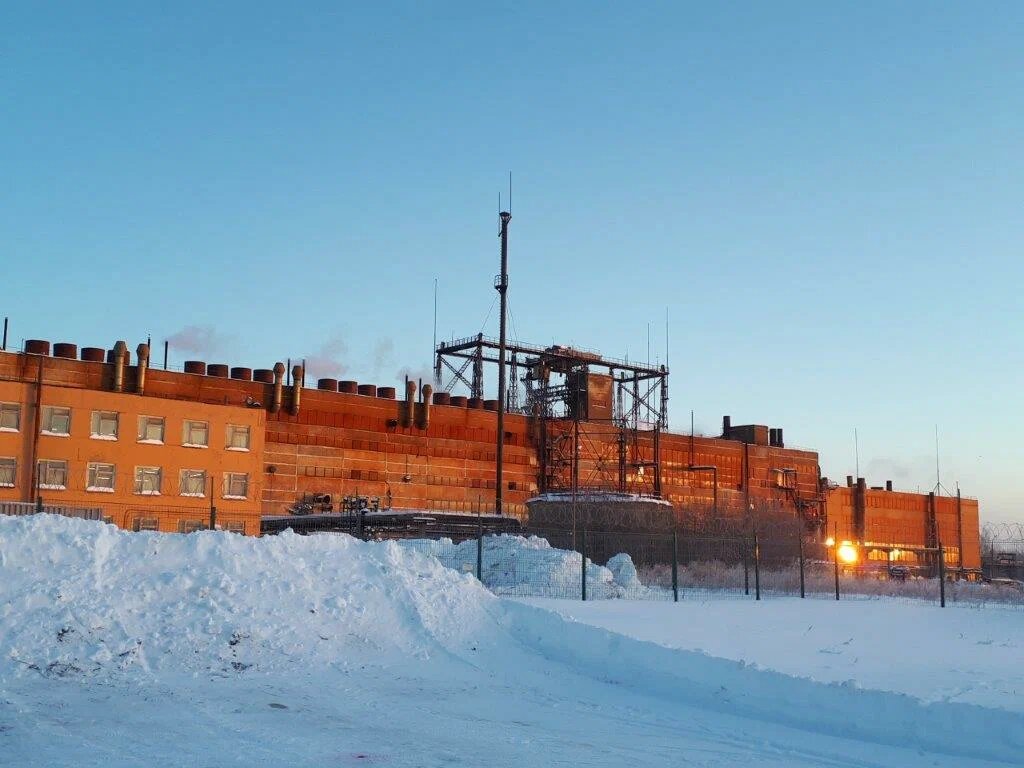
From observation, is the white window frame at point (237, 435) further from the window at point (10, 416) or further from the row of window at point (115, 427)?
the window at point (10, 416)

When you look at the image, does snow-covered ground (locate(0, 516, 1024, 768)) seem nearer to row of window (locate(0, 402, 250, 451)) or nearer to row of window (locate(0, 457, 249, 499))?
row of window (locate(0, 457, 249, 499))

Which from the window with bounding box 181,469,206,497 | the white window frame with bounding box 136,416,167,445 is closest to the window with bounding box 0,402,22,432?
the white window frame with bounding box 136,416,167,445

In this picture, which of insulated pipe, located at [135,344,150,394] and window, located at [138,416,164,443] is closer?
window, located at [138,416,164,443]

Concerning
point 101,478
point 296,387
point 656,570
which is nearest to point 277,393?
point 296,387

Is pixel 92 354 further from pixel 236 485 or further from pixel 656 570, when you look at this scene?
pixel 656 570

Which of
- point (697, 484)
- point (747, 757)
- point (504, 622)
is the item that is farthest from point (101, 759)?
point (697, 484)

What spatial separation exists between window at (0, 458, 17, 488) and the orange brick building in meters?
0.06

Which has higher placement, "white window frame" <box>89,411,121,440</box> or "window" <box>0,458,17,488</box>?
"white window frame" <box>89,411,121,440</box>

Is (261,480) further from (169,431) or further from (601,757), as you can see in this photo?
(601,757)

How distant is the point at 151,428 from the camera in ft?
176

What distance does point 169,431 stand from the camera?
2122 inches

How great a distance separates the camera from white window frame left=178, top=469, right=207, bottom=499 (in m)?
53.7

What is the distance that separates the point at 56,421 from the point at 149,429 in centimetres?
453

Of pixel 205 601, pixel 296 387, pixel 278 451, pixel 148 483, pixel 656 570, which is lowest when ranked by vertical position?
pixel 656 570
